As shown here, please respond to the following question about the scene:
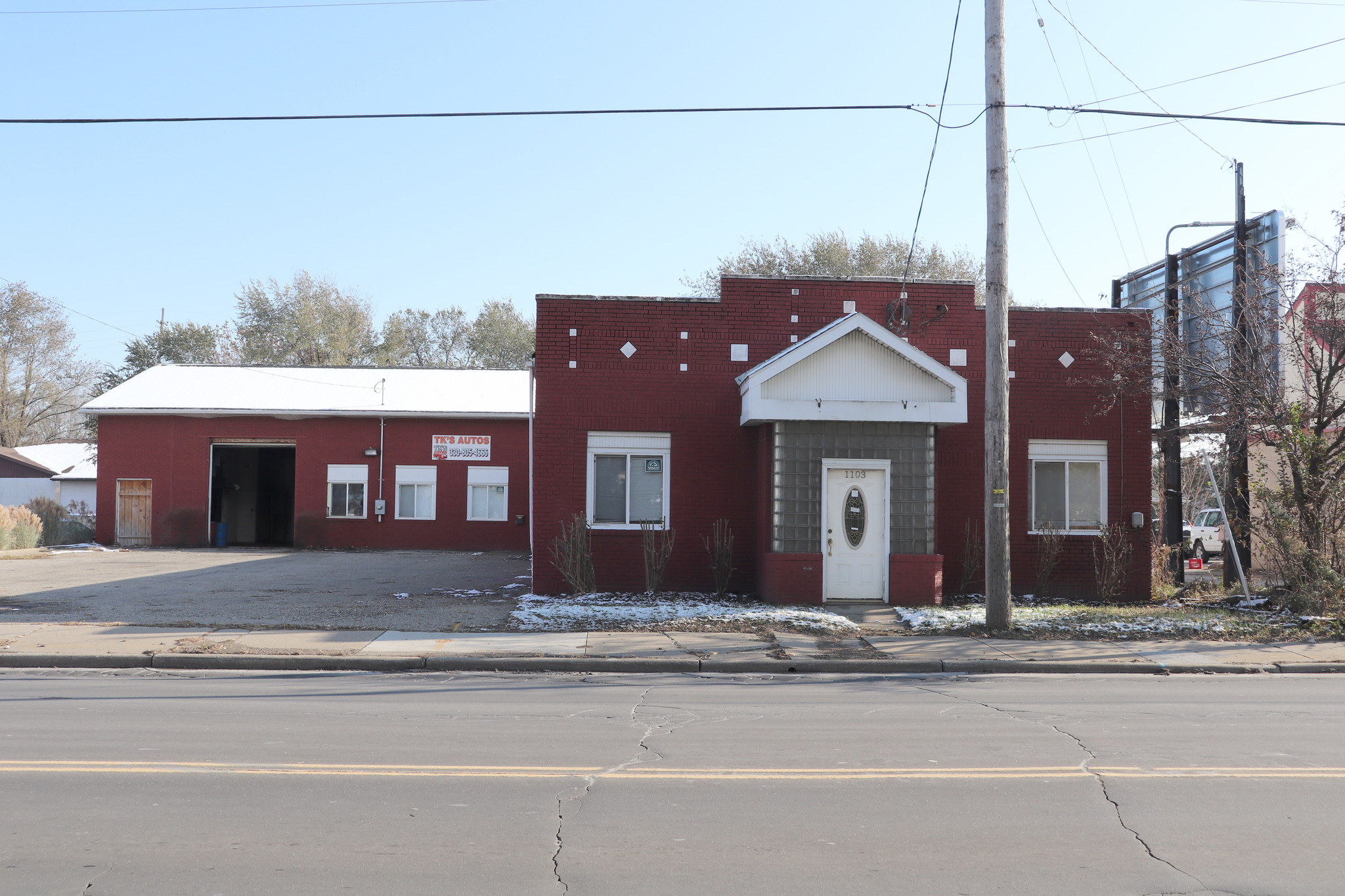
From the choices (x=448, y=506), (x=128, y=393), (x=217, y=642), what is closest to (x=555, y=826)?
(x=217, y=642)

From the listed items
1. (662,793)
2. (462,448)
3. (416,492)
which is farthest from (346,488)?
(662,793)

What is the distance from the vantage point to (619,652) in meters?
12.1

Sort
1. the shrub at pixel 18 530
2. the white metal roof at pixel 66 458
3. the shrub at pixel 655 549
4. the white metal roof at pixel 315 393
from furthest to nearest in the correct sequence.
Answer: the white metal roof at pixel 66 458 < the white metal roof at pixel 315 393 < the shrub at pixel 18 530 < the shrub at pixel 655 549

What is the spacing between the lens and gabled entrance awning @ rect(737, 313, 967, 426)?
16.0 metres

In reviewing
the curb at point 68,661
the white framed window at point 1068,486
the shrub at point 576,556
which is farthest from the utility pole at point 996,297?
the curb at point 68,661

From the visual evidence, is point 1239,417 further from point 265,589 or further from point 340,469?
point 340,469

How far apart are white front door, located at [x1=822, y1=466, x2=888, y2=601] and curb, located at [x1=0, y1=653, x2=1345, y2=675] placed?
427 centimetres

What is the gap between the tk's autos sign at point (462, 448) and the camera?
31.0 metres

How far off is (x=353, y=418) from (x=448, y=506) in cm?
412

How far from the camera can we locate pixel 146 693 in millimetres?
9508

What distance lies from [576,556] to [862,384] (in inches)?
224

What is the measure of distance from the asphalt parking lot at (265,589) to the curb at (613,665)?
2.22m

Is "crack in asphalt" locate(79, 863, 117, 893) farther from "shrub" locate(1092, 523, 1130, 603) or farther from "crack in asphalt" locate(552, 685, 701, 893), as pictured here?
"shrub" locate(1092, 523, 1130, 603)

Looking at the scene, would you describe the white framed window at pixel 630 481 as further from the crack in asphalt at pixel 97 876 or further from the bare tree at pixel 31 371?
the bare tree at pixel 31 371
